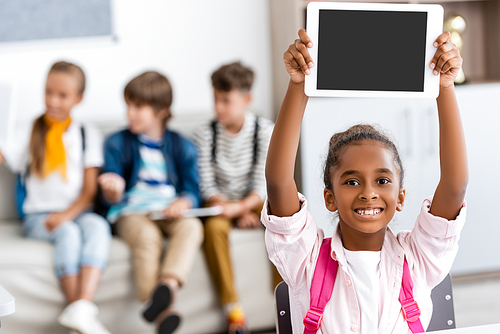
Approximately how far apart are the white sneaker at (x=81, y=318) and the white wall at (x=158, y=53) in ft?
3.05

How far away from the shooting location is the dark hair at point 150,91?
202 cm

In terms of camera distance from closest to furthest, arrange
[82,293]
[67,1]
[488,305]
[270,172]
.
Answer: [270,172]
[82,293]
[488,305]
[67,1]

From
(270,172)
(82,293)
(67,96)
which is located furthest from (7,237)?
(270,172)

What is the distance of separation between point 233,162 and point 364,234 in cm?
127

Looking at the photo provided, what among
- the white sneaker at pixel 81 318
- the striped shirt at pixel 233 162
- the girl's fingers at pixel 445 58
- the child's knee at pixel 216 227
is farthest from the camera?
the striped shirt at pixel 233 162

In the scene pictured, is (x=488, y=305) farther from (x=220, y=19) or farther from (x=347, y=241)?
(x=220, y=19)

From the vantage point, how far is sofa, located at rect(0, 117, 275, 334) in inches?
69.2

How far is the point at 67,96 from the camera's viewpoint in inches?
79.5

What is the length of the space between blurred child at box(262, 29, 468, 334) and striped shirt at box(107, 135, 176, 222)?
1182mm

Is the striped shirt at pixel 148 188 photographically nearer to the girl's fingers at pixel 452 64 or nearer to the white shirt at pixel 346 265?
the white shirt at pixel 346 265

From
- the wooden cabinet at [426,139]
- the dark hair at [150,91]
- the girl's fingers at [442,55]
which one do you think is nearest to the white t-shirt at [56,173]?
the dark hair at [150,91]

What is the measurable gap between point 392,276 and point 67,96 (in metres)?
1.57

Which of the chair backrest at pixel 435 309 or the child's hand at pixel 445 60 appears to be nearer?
the child's hand at pixel 445 60

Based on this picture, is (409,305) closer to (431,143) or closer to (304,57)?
(304,57)
